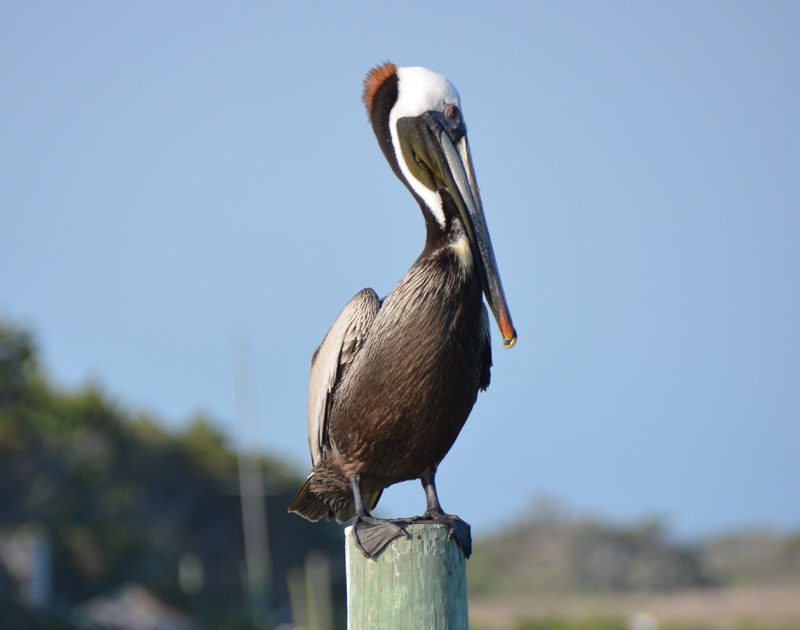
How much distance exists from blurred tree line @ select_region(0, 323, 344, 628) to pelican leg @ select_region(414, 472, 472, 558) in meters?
17.2

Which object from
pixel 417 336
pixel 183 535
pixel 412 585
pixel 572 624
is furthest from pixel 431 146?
pixel 183 535

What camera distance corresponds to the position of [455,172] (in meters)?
4.45

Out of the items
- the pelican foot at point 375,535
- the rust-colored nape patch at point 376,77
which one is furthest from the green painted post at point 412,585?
the rust-colored nape patch at point 376,77

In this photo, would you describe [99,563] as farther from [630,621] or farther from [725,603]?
[725,603]

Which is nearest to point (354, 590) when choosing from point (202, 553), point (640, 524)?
point (202, 553)

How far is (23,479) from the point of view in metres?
27.5

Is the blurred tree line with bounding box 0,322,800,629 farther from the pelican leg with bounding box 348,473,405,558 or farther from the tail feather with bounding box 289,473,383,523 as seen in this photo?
the pelican leg with bounding box 348,473,405,558

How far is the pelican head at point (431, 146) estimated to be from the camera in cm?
437

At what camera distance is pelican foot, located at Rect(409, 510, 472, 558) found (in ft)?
13.5

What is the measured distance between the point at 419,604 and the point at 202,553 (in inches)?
1393

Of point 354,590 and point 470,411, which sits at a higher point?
point 470,411

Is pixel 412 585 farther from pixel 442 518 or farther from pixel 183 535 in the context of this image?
pixel 183 535

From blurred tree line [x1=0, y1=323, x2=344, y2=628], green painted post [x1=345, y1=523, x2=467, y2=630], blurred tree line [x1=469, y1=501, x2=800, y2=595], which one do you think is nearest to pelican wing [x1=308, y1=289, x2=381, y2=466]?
green painted post [x1=345, y1=523, x2=467, y2=630]

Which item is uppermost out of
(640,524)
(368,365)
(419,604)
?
(640,524)
